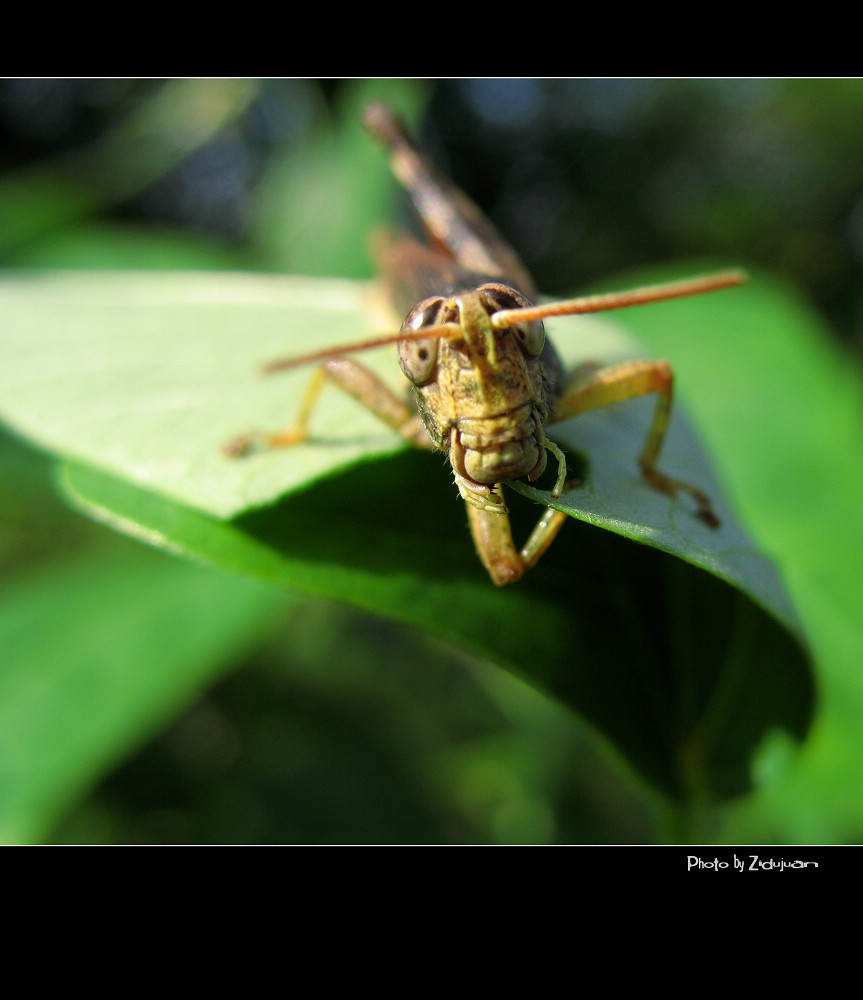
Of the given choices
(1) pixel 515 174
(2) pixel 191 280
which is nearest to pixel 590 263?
(1) pixel 515 174

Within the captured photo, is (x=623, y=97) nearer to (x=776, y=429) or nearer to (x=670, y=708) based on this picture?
(x=776, y=429)

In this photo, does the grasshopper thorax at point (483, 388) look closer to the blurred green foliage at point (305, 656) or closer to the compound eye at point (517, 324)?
the compound eye at point (517, 324)

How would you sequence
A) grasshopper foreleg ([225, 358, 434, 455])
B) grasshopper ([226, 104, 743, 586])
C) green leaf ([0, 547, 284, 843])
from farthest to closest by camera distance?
green leaf ([0, 547, 284, 843]) < grasshopper foreleg ([225, 358, 434, 455]) < grasshopper ([226, 104, 743, 586])

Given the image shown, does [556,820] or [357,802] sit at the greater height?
[357,802]

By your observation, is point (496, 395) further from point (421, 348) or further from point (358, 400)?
point (358, 400)

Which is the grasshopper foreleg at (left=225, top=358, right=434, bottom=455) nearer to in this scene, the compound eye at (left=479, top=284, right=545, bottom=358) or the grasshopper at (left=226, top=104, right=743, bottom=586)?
the grasshopper at (left=226, top=104, right=743, bottom=586)

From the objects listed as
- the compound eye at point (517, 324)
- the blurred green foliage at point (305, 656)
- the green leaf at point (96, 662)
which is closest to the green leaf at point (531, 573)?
the blurred green foliage at point (305, 656)

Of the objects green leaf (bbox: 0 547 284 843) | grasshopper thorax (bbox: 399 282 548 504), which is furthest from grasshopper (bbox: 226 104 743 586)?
green leaf (bbox: 0 547 284 843)
